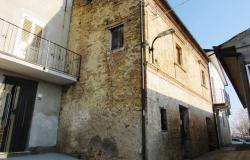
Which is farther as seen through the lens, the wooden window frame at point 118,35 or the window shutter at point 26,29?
the wooden window frame at point 118,35

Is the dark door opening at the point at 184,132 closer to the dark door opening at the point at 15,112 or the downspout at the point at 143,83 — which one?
the downspout at the point at 143,83

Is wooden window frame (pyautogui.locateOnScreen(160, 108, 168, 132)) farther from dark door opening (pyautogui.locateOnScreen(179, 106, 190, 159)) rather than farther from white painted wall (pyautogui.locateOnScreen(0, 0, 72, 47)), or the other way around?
white painted wall (pyautogui.locateOnScreen(0, 0, 72, 47))

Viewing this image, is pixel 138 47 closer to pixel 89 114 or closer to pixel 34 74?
pixel 89 114

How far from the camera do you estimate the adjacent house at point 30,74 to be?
7789 mm

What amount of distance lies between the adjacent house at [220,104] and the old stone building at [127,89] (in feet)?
14.7

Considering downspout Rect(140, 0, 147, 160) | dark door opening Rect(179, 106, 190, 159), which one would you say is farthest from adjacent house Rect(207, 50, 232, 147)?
downspout Rect(140, 0, 147, 160)

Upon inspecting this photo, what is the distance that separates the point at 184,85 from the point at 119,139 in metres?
5.11

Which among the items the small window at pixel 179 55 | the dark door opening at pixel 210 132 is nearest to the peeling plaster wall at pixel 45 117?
the small window at pixel 179 55

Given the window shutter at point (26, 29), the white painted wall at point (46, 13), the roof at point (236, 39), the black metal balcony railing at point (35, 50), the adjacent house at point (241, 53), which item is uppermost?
the white painted wall at point (46, 13)

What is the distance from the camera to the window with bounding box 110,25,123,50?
8.85 meters

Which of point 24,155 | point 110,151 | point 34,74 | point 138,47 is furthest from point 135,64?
point 24,155

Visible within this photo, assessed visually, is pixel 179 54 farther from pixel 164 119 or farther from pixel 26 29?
pixel 26 29

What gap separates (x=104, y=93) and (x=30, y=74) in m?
3.07

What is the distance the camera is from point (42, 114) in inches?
344
